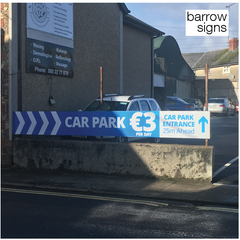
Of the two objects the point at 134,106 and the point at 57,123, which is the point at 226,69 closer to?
the point at 134,106

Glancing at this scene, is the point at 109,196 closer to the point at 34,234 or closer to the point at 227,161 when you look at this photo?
the point at 34,234

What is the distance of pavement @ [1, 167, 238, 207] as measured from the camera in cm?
713

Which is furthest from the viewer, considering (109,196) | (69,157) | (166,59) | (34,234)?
(166,59)

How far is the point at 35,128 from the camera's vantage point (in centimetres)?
1012

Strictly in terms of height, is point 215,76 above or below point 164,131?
above

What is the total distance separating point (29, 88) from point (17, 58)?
1.02m

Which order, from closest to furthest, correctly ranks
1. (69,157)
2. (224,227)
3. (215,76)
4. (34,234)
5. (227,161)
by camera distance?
(34,234), (224,227), (69,157), (227,161), (215,76)

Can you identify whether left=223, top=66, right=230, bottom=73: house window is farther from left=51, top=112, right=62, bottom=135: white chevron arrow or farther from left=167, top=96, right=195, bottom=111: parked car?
left=51, top=112, right=62, bottom=135: white chevron arrow

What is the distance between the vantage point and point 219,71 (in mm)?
53406

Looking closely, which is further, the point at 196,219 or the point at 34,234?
the point at 196,219

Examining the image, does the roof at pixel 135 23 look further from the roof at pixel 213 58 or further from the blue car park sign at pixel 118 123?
the roof at pixel 213 58

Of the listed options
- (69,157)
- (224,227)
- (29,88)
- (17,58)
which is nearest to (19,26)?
(17,58)

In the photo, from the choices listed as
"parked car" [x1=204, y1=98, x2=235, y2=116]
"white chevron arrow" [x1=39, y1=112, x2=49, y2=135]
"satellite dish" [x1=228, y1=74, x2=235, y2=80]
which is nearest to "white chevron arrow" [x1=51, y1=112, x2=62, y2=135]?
"white chevron arrow" [x1=39, y1=112, x2=49, y2=135]

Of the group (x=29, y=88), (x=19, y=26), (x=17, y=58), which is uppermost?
(x=19, y=26)
